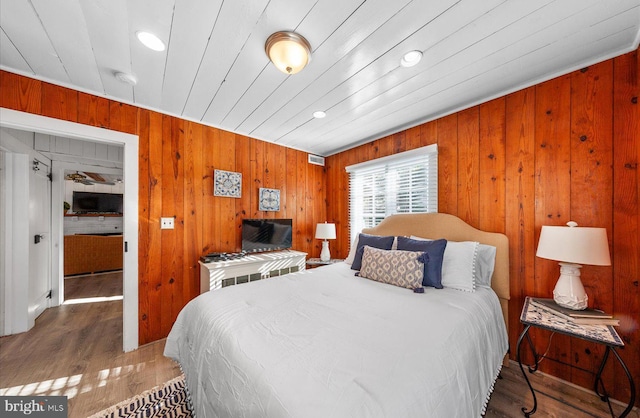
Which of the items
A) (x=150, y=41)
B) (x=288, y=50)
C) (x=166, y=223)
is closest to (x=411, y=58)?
(x=288, y=50)

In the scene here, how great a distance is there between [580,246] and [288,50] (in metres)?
2.23

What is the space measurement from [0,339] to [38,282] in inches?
28.5

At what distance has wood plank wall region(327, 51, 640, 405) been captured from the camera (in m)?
1.55

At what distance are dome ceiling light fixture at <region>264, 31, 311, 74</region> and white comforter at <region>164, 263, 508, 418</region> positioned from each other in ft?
5.18

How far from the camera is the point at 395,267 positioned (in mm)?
1888

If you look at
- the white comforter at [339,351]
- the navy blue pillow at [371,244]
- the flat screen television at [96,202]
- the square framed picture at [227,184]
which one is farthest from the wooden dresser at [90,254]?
the navy blue pillow at [371,244]

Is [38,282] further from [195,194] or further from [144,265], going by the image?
[195,194]

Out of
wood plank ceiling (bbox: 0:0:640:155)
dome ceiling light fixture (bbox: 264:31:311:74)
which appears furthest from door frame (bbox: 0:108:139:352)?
dome ceiling light fixture (bbox: 264:31:311:74)

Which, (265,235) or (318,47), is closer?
(318,47)

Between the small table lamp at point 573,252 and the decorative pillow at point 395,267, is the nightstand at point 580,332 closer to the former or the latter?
the small table lamp at point 573,252

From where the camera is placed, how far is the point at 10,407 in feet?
4.60

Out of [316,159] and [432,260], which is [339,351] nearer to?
[432,260]

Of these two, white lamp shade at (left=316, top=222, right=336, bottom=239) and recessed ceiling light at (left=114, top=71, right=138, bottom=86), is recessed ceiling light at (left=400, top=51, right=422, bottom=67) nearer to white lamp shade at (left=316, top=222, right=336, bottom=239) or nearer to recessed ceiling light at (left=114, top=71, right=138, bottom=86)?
recessed ceiling light at (left=114, top=71, right=138, bottom=86)

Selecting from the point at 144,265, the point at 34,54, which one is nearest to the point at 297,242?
the point at 144,265
